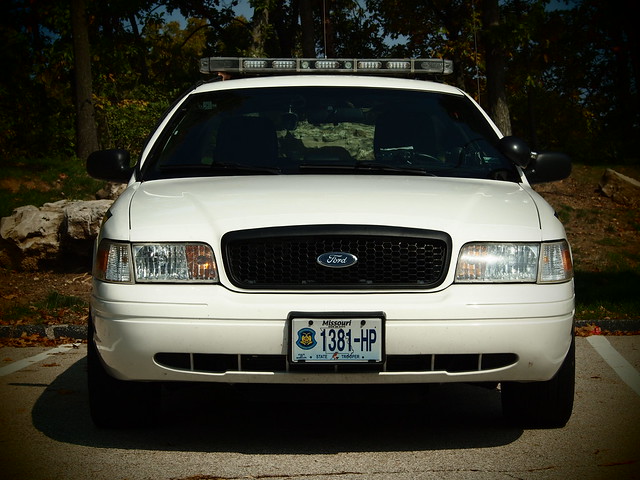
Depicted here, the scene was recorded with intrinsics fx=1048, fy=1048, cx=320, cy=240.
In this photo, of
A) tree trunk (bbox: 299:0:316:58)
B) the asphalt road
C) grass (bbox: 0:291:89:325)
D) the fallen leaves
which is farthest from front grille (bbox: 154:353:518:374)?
tree trunk (bbox: 299:0:316:58)

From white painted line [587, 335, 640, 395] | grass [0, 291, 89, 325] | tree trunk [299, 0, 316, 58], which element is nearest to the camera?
white painted line [587, 335, 640, 395]

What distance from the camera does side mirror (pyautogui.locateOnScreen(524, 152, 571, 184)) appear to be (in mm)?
5746

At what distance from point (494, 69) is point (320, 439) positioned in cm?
1469

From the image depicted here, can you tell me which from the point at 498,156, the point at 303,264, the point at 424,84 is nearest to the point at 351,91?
the point at 424,84

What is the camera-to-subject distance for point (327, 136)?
5.79 metres

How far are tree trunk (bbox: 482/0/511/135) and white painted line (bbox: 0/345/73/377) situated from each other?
11.2m

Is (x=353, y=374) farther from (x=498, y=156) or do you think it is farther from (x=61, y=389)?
(x=61, y=389)

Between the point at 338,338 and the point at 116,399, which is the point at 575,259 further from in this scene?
the point at 338,338

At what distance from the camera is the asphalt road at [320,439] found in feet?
14.4

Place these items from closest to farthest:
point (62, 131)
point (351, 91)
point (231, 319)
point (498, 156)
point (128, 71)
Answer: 1. point (231, 319)
2. point (498, 156)
3. point (351, 91)
4. point (62, 131)
5. point (128, 71)

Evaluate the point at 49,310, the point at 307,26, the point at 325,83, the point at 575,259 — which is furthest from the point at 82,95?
the point at 325,83

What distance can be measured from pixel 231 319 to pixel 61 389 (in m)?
2.46

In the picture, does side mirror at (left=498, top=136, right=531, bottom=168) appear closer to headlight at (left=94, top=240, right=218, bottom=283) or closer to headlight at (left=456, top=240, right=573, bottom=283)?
headlight at (left=456, top=240, right=573, bottom=283)

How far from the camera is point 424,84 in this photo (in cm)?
641
